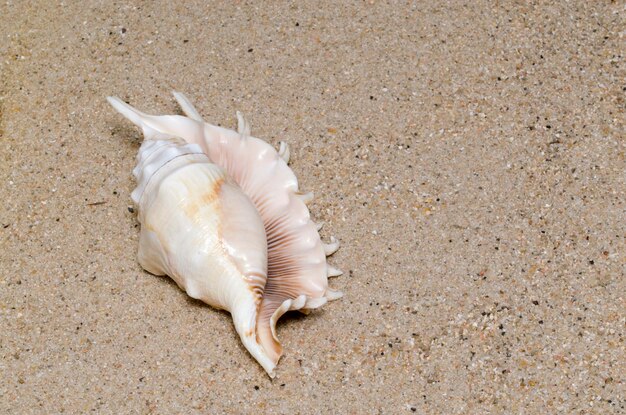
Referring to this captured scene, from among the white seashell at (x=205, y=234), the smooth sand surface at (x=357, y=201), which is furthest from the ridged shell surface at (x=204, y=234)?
the smooth sand surface at (x=357, y=201)

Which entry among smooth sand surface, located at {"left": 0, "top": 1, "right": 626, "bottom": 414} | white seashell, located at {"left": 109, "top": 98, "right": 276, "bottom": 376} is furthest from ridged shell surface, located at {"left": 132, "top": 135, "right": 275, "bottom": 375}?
smooth sand surface, located at {"left": 0, "top": 1, "right": 626, "bottom": 414}

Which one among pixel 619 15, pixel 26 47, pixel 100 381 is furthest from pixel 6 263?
pixel 619 15

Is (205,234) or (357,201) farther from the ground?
(205,234)

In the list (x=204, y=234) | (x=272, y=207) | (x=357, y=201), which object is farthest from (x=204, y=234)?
(x=357, y=201)

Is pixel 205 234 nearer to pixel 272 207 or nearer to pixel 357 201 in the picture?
pixel 272 207

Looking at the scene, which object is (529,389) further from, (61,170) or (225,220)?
(61,170)

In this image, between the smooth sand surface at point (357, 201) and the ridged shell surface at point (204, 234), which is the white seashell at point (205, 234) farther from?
the smooth sand surface at point (357, 201)

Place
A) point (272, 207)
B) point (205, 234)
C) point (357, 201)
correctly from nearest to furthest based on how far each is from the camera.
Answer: point (205, 234) < point (272, 207) < point (357, 201)
